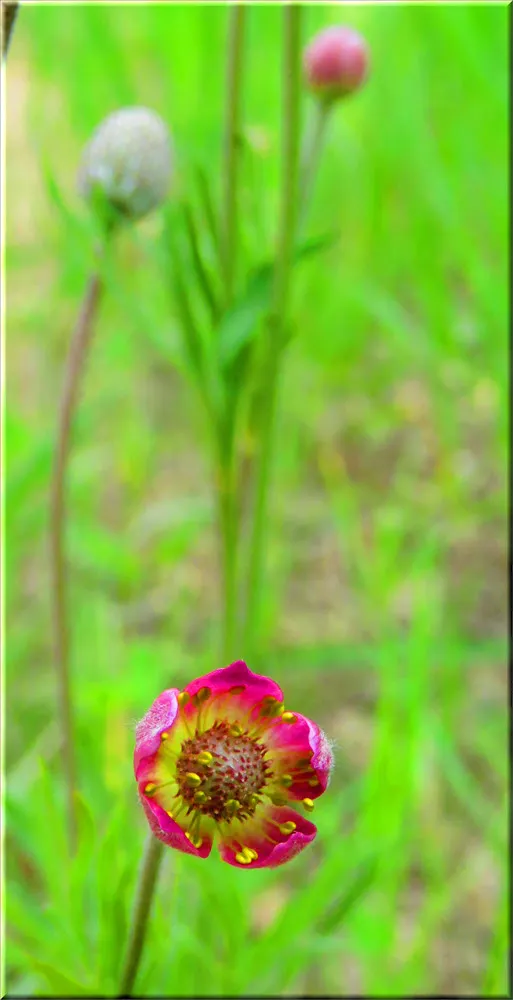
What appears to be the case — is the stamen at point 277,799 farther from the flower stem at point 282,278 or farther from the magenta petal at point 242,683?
the flower stem at point 282,278

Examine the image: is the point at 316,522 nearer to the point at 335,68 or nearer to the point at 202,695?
the point at 335,68

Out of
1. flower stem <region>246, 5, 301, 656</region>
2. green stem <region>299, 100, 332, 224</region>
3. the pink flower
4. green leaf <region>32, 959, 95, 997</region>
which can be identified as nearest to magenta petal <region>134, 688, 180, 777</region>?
the pink flower

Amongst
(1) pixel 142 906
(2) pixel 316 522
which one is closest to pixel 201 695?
(1) pixel 142 906

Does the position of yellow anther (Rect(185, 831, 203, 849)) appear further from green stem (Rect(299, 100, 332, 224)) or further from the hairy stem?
green stem (Rect(299, 100, 332, 224))

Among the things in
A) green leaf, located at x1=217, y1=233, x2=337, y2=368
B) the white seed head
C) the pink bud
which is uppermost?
the pink bud

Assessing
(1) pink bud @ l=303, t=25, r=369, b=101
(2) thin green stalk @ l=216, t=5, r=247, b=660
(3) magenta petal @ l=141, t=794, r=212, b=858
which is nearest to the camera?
(3) magenta petal @ l=141, t=794, r=212, b=858

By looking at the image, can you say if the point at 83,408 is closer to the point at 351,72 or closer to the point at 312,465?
the point at 312,465
